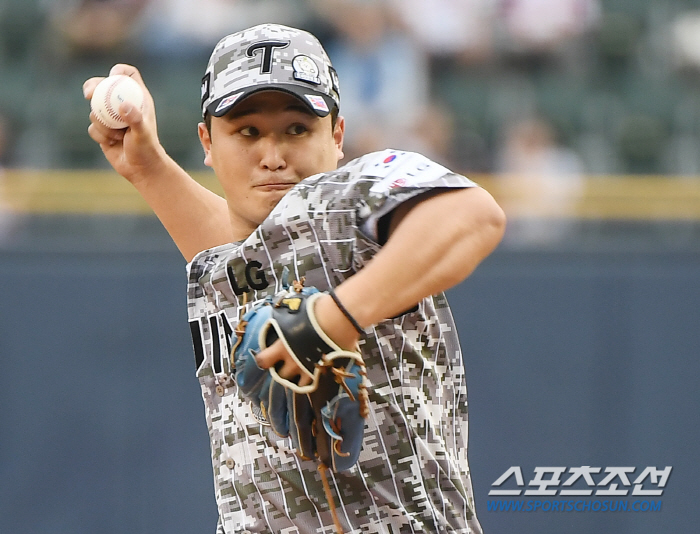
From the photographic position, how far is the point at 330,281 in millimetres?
1699

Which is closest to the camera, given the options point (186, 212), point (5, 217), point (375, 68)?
point (186, 212)

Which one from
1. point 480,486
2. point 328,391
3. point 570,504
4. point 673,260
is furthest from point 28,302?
point 328,391

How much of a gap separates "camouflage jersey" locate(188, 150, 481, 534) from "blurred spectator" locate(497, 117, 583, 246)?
2904 millimetres

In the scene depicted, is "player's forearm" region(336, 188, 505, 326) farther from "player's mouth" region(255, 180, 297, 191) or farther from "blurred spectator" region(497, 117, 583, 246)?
"blurred spectator" region(497, 117, 583, 246)

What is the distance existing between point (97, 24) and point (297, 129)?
4265mm

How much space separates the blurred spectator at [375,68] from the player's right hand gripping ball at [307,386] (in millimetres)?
3876

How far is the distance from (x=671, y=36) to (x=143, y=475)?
4173 millimetres

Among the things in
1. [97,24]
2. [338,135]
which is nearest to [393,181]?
[338,135]

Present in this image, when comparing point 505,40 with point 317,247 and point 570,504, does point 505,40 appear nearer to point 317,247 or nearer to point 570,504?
point 570,504

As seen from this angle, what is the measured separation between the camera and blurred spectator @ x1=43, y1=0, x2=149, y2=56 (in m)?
5.76

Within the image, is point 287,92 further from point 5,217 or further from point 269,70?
point 5,217

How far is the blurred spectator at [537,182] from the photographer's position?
472 centimetres

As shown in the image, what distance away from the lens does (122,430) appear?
14.3ft

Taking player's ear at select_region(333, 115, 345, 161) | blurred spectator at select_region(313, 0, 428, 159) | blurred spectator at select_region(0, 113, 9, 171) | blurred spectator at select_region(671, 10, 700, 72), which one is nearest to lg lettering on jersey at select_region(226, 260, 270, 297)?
player's ear at select_region(333, 115, 345, 161)
